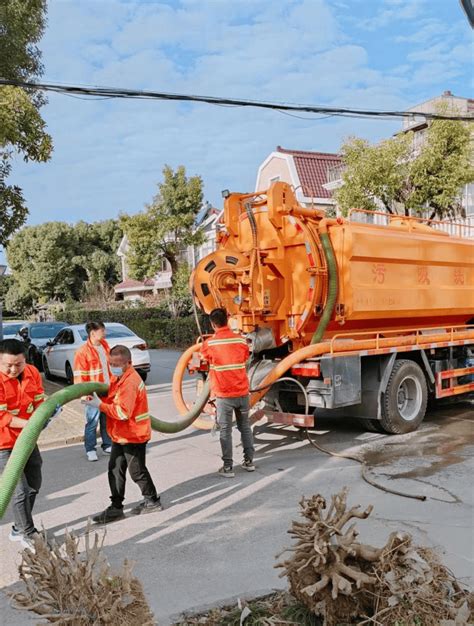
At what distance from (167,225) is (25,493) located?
2335cm

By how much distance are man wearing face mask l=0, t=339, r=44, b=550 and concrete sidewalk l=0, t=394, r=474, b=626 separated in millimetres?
222

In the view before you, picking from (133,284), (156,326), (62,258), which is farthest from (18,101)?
(62,258)

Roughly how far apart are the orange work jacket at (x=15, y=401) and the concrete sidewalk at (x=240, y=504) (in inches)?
34.3

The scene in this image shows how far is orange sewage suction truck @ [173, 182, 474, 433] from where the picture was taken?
283 inches

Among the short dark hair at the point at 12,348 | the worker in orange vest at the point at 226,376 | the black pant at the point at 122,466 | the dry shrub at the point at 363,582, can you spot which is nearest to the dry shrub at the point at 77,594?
the dry shrub at the point at 363,582

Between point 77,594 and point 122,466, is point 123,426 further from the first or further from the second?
point 77,594

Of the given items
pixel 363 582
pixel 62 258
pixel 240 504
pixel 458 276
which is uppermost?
pixel 62 258

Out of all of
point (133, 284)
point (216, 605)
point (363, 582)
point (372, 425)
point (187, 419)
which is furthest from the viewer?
point (133, 284)

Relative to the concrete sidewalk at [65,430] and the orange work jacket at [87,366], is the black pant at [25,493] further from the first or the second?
the concrete sidewalk at [65,430]

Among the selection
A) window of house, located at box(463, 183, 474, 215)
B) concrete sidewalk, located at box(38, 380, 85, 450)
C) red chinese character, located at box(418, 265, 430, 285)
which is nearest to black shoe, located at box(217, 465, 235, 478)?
concrete sidewalk, located at box(38, 380, 85, 450)

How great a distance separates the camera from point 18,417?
14.9 ft

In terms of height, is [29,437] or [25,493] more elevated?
[29,437]

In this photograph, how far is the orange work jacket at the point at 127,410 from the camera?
4.90 meters

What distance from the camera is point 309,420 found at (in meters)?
7.02
